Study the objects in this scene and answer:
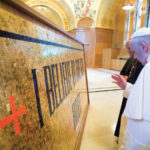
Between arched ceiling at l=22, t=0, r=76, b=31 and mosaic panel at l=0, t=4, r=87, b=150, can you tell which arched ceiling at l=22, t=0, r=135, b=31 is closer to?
arched ceiling at l=22, t=0, r=76, b=31

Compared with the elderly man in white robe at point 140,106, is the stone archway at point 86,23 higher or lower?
higher

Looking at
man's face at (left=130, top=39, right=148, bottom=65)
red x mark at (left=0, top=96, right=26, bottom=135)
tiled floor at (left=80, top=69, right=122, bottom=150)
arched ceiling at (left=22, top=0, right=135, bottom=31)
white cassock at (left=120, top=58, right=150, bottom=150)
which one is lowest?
tiled floor at (left=80, top=69, right=122, bottom=150)

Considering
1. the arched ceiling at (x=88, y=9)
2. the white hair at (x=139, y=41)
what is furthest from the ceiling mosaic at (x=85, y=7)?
the white hair at (x=139, y=41)

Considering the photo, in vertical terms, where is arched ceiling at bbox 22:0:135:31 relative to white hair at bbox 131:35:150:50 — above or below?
above

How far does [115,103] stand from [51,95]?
9.24 ft

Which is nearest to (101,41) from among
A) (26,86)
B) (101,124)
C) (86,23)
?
(86,23)

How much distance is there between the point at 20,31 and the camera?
0.55 meters

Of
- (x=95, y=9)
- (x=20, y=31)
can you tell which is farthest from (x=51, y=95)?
(x=95, y=9)

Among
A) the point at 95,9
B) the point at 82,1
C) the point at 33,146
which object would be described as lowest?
the point at 33,146

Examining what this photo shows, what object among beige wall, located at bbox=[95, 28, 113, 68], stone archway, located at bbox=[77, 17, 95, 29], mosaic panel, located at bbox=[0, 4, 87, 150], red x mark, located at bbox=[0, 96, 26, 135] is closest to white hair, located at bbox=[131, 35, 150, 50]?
mosaic panel, located at bbox=[0, 4, 87, 150]

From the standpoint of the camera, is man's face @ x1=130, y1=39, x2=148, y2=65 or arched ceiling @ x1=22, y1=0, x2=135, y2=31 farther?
arched ceiling @ x1=22, y1=0, x2=135, y2=31

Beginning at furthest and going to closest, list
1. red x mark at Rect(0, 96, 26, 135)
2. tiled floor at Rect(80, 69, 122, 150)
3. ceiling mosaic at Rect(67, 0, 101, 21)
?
ceiling mosaic at Rect(67, 0, 101, 21), tiled floor at Rect(80, 69, 122, 150), red x mark at Rect(0, 96, 26, 135)

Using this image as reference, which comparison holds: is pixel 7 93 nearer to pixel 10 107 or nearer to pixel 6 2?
pixel 10 107

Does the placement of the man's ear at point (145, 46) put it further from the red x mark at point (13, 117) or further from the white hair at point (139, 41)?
the red x mark at point (13, 117)
